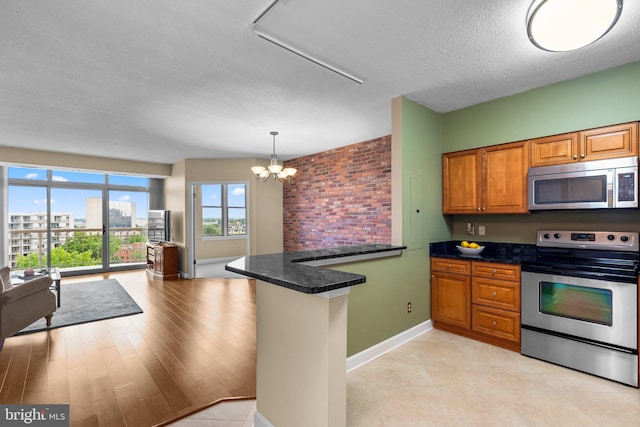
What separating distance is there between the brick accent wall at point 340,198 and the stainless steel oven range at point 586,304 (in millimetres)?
2217

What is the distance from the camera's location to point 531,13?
176cm

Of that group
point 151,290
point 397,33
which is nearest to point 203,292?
point 151,290

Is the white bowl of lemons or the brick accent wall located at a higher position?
the brick accent wall

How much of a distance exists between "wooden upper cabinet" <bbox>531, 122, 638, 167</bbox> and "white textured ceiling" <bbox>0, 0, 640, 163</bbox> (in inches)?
21.6

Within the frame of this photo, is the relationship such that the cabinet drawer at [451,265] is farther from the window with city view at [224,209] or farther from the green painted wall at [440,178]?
the window with city view at [224,209]

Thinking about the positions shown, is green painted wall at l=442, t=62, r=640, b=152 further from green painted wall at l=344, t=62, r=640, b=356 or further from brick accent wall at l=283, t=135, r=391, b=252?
brick accent wall at l=283, t=135, r=391, b=252

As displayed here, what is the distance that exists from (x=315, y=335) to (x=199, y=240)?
5924 mm

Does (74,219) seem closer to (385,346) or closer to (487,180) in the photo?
(385,346)

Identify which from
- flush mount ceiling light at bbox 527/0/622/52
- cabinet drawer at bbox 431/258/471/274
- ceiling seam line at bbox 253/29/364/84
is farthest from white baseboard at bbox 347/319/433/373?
flush mount ceiling light at bbox 527/0/622/52

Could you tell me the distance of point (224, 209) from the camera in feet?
24.3

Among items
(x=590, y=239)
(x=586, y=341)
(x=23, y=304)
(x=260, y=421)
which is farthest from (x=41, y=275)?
(x=590, y=239)

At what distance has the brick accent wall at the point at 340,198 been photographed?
15.8 ft

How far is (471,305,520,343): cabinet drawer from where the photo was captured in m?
2.81

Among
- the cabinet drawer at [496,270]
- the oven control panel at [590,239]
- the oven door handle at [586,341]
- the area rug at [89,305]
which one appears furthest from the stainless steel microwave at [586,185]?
the area rug at [89,305]
